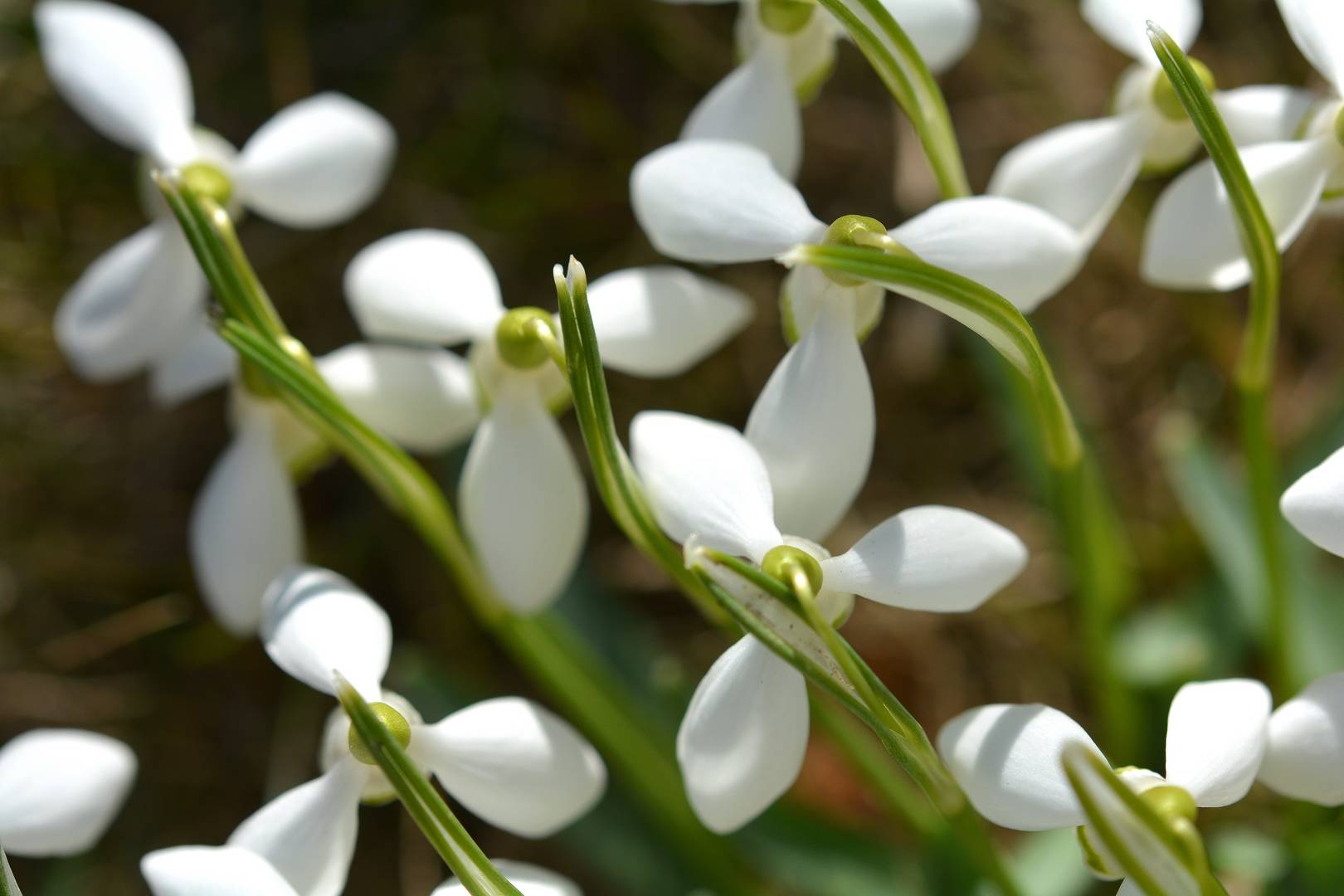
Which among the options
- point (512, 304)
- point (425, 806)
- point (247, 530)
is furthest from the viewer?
point (512, 304)

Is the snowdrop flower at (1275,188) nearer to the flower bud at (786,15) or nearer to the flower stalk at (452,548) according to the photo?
the flower bud at (786,15)

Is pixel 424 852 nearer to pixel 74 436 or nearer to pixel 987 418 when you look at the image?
pixel 74 436

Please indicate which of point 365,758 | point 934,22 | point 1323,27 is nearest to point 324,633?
point 365,758

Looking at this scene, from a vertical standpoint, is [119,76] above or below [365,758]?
above

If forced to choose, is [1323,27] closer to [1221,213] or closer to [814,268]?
[1221,213]

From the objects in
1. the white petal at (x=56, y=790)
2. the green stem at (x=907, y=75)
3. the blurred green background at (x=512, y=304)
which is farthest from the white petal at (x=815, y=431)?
the blurred green background at (x=512, y=304)

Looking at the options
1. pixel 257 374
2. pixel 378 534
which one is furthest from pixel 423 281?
pixel 378 534

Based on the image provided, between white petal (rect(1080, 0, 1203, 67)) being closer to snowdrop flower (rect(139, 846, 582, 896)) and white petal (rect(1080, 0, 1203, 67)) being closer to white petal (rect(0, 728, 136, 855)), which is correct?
snowdrop flower (rect(139, 846, 582, 896))
